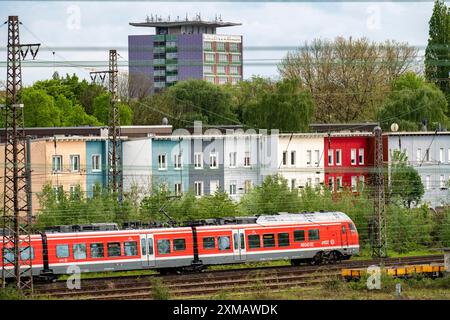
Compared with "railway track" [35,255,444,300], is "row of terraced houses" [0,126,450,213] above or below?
above

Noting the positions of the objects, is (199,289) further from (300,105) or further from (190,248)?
(300,105)

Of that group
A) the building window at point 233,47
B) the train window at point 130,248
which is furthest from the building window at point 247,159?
the building window at point 233,47

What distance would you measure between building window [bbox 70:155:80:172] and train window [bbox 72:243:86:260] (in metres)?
20.2

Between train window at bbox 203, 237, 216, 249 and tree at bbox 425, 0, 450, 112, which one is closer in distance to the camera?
train window at bbox 203, 237, 216, 249

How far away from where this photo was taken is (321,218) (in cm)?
4328

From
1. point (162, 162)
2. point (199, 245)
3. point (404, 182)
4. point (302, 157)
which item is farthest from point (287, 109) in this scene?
point (199, 245)

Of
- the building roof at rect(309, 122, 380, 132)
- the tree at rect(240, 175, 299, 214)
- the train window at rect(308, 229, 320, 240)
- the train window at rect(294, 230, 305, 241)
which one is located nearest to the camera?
the train window at rect(294, 230, 305, 241)

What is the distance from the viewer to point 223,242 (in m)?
41.0

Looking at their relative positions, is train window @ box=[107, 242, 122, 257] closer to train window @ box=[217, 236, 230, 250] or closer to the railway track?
the railway track

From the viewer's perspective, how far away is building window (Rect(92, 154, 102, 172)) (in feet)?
197

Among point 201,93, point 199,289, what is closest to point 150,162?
point 199,289

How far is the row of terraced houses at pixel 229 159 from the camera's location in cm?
5844

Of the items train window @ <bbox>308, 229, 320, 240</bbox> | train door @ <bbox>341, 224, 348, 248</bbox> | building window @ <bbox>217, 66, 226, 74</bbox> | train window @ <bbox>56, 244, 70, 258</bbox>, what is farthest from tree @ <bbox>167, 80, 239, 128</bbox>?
train window @ <bbox>56, 244, 70, 258</bbox>

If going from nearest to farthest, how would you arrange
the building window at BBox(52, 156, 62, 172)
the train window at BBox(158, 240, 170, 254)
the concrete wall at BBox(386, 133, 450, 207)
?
the train window at BBox(158, 240, 170, 254)
the building window at BBox(52, 156, 62, 172)
the concrete wall at BBox(386, 133, 450, 207)
